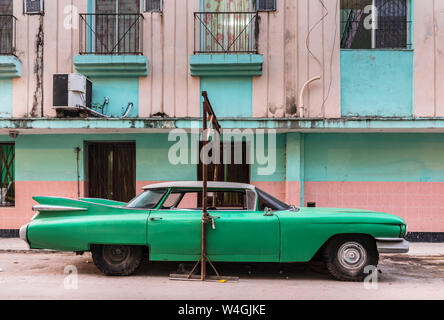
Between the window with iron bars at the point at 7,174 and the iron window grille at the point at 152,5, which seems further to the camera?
the window with iron bars at the point at 7,174

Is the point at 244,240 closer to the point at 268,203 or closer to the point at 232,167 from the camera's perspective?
the point at 268,203

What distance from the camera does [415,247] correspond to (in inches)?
→ 327

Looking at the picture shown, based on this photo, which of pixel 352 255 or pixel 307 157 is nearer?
pixel 352 255

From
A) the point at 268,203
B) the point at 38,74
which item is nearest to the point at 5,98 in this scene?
the point at 38,74

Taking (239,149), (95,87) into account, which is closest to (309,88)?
(239,149)

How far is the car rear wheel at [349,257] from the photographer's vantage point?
17.7ft

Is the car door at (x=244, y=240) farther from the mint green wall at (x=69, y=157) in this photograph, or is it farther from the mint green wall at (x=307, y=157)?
the mint green wall at (x=69, y=157)

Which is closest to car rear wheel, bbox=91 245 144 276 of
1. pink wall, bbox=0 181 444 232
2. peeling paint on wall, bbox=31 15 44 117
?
pink wall, bbox=0 181 444 232

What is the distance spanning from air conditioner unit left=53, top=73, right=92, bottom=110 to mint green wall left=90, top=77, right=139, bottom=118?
50 centimetres

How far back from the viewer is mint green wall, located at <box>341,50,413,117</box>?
909 centimetres

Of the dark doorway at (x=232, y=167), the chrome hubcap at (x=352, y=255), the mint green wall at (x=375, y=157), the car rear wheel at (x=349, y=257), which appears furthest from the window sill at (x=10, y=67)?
the chrome hubcap at (x=352, y=255)

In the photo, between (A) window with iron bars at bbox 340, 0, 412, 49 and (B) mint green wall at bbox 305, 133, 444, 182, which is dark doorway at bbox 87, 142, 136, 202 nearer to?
(B) mint green wall at bbox 305, 133, 444, 182

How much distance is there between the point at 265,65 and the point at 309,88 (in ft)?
4.14

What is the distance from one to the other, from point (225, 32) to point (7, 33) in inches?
229
